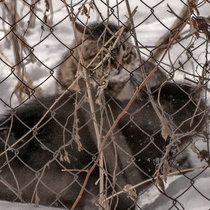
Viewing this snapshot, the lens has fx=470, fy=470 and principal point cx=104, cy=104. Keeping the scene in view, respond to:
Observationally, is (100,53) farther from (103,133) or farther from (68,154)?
(68,154)

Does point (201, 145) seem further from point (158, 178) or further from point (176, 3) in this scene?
point (176, 3)

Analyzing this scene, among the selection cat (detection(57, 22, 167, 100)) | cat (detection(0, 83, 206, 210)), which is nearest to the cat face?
cat (detection(57, 22, 167, 100))

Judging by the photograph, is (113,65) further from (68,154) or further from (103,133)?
(68,154)

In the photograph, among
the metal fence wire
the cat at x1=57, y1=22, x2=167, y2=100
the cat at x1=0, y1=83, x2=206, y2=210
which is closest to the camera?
the metal fence wire

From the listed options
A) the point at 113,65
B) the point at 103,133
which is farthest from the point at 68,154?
the point at 113,65

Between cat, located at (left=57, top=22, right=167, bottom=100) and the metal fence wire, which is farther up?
cat, located at (left=57, top=22, right=167, bottom=100)

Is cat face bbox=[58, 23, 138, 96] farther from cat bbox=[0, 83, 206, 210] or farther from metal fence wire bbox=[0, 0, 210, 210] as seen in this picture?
cat bbox=[0, 83, 206, 210]

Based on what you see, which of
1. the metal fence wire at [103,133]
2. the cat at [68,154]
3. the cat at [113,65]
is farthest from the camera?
the cat at [113,65]

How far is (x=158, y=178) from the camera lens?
1940 mm

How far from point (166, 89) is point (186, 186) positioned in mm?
661

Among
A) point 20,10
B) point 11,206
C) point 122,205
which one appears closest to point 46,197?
point 11,206

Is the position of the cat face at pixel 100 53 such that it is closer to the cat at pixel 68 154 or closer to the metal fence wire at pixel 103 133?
the metal fence wire at pixel 103 133

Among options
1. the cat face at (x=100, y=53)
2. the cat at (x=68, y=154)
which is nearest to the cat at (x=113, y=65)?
the cat face at (x=100, y=53)

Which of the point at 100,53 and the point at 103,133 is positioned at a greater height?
the point at 100,53
